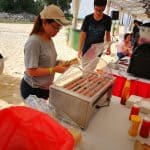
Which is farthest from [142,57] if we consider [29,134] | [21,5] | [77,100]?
[21,5]

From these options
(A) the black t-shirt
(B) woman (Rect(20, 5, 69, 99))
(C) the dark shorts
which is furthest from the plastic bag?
(A) the black t-shirt

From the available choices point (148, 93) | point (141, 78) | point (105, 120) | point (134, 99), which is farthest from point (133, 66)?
point (105, 120)

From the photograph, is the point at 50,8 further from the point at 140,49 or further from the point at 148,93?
the point at 148,93

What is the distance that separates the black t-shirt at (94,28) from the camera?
292 cm

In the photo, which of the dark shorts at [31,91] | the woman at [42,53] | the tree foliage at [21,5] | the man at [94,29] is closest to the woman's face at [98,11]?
the man at [94,29]

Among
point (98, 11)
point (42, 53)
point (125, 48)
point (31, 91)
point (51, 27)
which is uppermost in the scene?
point (98, 11)

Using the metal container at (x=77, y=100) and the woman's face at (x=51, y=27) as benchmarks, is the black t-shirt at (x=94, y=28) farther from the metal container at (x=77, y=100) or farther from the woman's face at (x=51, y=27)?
the metal container at (x=77, y=100)

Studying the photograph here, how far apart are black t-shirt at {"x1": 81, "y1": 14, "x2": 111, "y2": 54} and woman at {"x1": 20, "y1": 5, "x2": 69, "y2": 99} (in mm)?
1341

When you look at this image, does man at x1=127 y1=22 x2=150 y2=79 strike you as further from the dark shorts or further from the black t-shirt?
the black t-shirt

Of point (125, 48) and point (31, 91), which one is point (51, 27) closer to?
point (31, 91)

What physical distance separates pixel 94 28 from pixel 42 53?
4.94ft

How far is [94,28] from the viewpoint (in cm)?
295

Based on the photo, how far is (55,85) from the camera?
4.18ft

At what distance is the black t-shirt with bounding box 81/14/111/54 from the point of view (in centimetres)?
292
